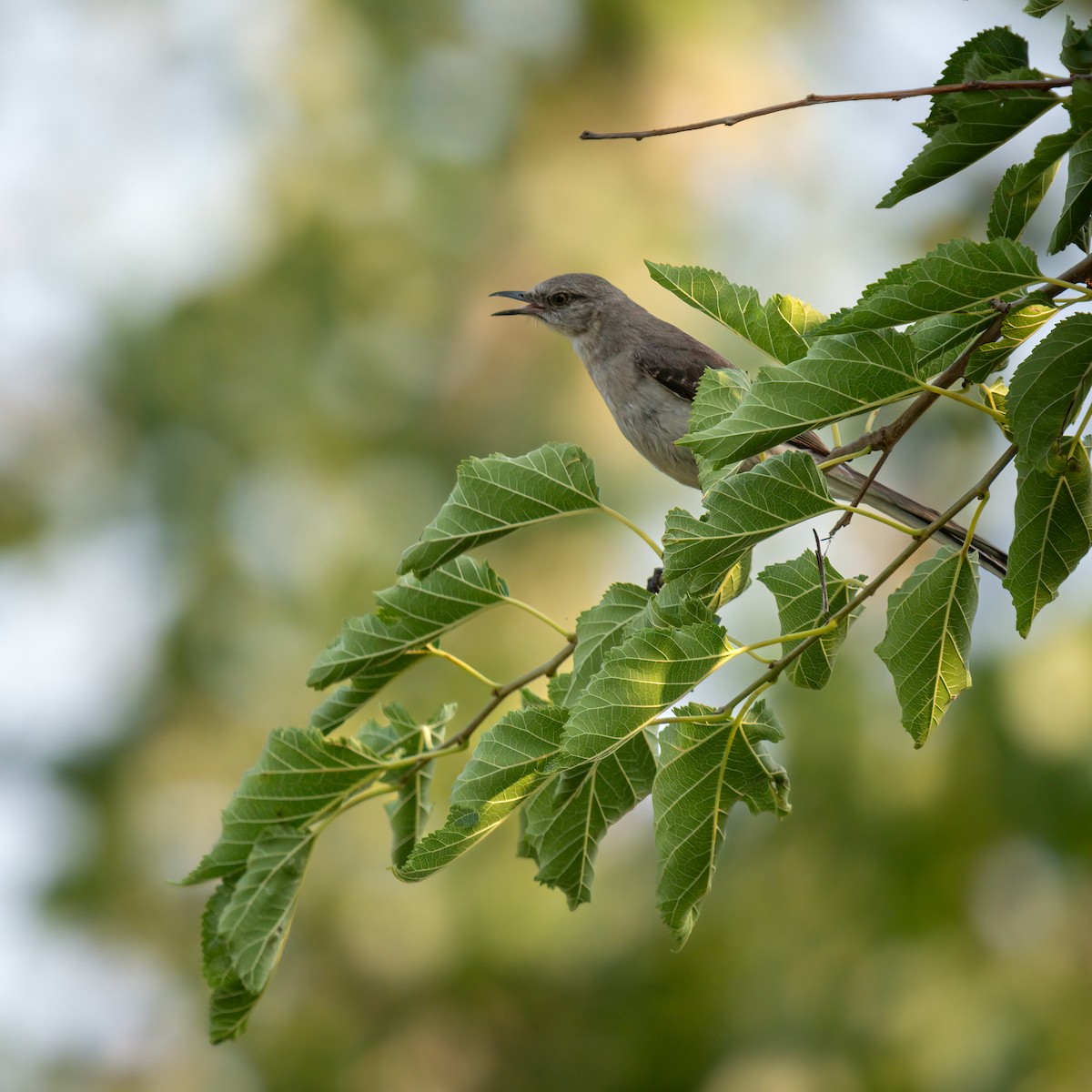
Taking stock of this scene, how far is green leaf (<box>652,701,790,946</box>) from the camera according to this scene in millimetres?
2477

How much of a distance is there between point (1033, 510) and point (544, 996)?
11827 mm

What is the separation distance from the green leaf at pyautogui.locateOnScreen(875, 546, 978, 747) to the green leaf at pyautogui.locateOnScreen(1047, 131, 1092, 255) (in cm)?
65

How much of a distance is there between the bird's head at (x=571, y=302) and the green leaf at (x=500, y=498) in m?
3.56

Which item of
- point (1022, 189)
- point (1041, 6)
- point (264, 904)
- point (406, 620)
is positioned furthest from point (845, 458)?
point (264, 904)

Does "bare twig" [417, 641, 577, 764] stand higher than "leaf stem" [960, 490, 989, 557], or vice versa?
"bare twig" [417, 641, 577, 764]

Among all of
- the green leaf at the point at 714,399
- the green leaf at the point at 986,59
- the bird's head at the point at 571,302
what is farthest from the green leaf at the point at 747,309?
the bird's head at the point at 571,302

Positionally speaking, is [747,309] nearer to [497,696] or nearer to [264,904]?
[497,696]

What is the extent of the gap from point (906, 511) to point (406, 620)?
6.98 ft

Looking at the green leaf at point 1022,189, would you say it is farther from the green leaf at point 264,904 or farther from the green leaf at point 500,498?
the green leaf at point 264,904

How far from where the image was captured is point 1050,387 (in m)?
2.16

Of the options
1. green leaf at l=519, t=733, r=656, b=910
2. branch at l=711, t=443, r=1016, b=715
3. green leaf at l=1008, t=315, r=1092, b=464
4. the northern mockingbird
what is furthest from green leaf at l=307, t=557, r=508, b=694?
the northern mockingbird

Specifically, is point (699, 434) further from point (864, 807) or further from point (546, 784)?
point (864, 807)

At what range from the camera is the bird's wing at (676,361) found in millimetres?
5621

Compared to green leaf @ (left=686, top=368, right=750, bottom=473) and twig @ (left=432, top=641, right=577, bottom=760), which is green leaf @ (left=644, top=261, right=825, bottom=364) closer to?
green leaf @ (left=686, top=368, right=750, bottom=473)
